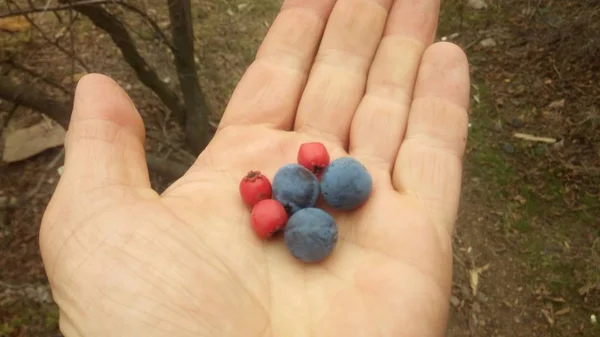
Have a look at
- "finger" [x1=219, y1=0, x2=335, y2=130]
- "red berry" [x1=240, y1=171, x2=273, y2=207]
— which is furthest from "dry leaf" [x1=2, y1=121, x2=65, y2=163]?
"red berry" [x1=240, y1=171, x2=273, y2=207]

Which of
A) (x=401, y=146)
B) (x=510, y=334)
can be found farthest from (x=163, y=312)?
(x=510, y=334)

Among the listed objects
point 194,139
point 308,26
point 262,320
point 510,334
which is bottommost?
point 510,334

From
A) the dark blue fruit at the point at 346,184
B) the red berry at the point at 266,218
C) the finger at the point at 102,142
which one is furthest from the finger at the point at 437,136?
the finger at the point at 102,142

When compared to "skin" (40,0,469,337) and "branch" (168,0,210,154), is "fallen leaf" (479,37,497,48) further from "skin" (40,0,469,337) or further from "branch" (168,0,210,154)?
"branch" (168,0,210,154)

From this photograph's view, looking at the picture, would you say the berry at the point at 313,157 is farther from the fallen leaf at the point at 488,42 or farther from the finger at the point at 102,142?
the fallen leaf at the point at 488,42

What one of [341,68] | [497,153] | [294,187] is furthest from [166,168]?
[497,153]

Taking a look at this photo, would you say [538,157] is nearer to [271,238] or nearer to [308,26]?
[308,26]
